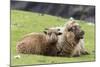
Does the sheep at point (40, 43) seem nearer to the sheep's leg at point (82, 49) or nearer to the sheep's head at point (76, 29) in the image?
the sheep's head at point (76, 29)

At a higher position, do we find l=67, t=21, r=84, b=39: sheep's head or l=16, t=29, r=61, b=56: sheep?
l=67, t=21, r=84, b=39: sheep's head

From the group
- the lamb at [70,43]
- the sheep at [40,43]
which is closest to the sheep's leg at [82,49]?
the lamb at [70,43]

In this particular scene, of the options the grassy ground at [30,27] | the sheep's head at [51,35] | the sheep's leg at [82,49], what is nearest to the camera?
the grassy ground at [30,27]

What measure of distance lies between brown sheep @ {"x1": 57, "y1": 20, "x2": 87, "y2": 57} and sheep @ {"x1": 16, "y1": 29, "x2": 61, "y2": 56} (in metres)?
0.07

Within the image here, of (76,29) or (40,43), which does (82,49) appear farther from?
(40,43)

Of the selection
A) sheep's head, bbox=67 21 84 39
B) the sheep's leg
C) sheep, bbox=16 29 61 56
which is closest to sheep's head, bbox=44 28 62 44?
sheep, bbox=16 29 61 56

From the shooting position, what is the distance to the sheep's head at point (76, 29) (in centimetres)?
257

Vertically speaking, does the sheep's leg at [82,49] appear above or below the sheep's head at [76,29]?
below

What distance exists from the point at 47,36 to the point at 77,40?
1.20 feet

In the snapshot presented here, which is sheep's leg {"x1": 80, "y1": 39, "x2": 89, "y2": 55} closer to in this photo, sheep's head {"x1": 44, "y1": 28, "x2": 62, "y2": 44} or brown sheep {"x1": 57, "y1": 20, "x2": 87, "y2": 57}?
brown sheep {"x1": 57, "y1": 20, "x2": 87, "y2": 57}

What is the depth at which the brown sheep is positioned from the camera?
99.3 inches

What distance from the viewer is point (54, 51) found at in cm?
249

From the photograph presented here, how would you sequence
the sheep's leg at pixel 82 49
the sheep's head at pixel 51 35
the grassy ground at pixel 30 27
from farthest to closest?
the sheep's leg at pixel 82 49
the sheep's head at pixel 51 35
the grassy ground at pixel 30 27
